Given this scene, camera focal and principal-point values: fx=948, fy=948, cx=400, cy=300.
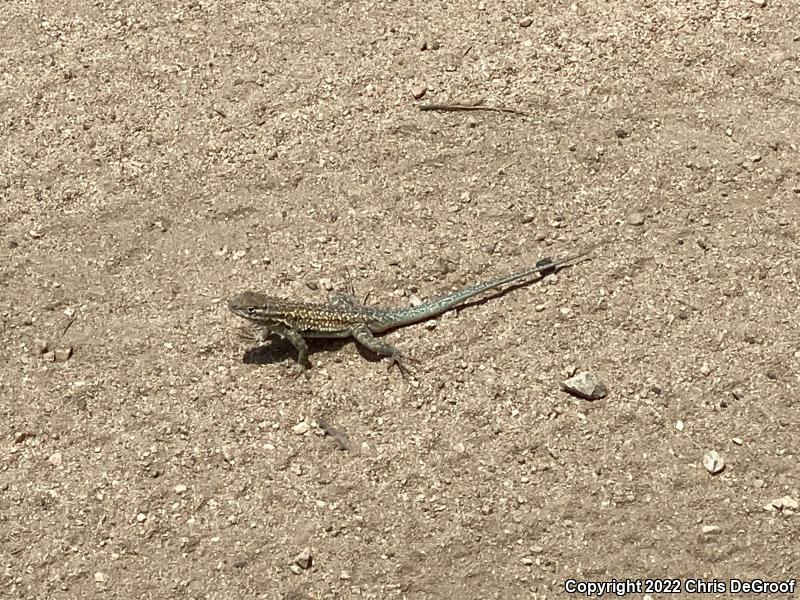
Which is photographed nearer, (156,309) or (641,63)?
(156,309)

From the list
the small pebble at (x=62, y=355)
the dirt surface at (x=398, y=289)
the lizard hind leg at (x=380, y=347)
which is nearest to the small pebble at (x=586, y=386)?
the dirt surface at (x=398, y=289)

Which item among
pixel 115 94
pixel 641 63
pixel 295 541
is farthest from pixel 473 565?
pixel 115 94

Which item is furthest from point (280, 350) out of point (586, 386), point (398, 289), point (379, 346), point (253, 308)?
point (586, 386)

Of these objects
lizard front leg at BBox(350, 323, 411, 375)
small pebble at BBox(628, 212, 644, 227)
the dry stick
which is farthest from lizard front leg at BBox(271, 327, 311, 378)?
small pebble at BBox(628, 212, 644, 227)

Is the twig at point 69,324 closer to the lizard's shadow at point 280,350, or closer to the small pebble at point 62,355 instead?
the small pebble at point 62,355

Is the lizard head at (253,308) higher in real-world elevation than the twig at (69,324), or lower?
higher

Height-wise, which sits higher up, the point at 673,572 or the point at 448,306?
the point at 448,306

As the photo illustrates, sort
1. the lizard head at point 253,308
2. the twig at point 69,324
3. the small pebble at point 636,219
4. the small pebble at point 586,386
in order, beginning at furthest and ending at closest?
the small pebble at point 636,219
the twig at point 69,324
the lizard head at point 253,308
the small pebble at point 586,386

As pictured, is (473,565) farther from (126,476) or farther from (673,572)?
(126,476)
